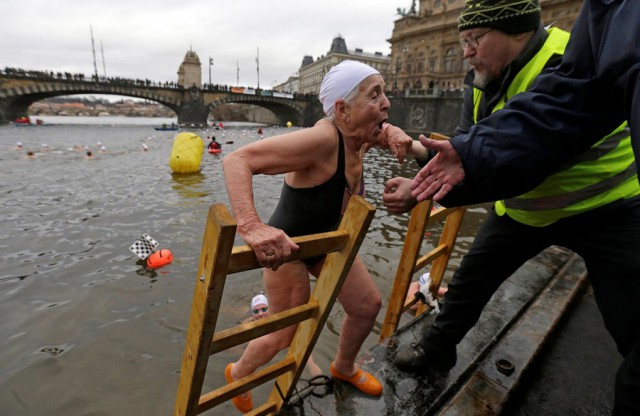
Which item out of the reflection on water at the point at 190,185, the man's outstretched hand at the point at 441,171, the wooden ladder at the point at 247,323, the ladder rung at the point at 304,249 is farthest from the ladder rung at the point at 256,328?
the reflection on water at the point at 190,185

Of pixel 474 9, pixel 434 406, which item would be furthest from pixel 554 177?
pixel 434 406

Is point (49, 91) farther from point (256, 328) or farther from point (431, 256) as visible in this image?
point (256, 328)

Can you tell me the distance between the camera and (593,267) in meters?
1.90

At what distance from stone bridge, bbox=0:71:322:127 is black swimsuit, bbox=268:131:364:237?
5410 cm

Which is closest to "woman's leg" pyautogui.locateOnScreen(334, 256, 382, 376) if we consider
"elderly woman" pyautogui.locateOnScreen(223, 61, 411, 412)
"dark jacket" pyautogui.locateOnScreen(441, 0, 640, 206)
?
"elderly woman" pyautogui.locateOnScreen(223, 61, 411, 412)

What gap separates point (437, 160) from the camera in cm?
147

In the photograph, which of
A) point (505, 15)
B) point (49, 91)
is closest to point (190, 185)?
point (505, 15)

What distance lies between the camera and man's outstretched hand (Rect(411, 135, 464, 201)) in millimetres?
1431

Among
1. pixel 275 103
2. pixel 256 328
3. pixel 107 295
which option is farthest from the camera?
pixel 275 103

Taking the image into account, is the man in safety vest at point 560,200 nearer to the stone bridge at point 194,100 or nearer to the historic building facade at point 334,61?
the stone bridge at point 194,100

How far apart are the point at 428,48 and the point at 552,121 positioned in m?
70.3

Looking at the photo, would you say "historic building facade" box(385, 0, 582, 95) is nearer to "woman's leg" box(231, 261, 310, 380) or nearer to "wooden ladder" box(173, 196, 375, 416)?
"woman's leg" box(231, 261, 310, 380)

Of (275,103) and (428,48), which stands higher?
(428,48)

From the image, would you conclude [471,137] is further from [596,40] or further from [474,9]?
[474,9]
